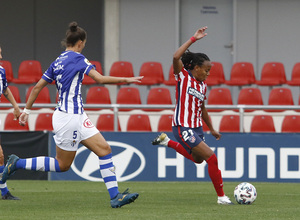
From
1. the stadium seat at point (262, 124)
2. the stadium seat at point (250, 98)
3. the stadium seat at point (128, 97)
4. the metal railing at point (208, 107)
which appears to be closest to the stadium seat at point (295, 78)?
the stadium seat at point (250, 98)

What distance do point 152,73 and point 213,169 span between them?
8.49 metres

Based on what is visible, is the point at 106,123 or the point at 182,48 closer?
the point at 182,48

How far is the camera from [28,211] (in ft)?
25.2

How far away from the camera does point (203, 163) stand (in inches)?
489

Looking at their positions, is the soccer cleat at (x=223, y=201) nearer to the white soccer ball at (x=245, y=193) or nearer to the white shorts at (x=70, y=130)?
the white soccer ball at (x=245, y=193)

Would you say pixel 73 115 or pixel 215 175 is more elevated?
pixel 73 115

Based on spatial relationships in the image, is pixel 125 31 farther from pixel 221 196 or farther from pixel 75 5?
pixel 221 196

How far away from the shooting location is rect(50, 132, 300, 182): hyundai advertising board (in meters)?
12.3

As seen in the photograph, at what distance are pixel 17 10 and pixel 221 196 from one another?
498 inches

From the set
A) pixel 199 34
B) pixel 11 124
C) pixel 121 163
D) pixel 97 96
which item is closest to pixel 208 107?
pixel 121 163

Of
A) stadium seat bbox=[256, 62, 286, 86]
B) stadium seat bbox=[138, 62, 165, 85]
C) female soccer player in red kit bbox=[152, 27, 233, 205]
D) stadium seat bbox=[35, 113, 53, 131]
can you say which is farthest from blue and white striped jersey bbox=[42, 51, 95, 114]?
stadium seat bbox=[256, 62, 286, 86]

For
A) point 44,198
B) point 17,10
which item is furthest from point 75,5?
point 44,198

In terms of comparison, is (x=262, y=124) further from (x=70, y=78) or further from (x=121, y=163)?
(x=70, y=78)

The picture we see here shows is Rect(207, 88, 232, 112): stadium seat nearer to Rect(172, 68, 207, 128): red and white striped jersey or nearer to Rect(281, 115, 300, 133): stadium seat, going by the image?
Rect(281, 115, 300, 133): stadium seat
